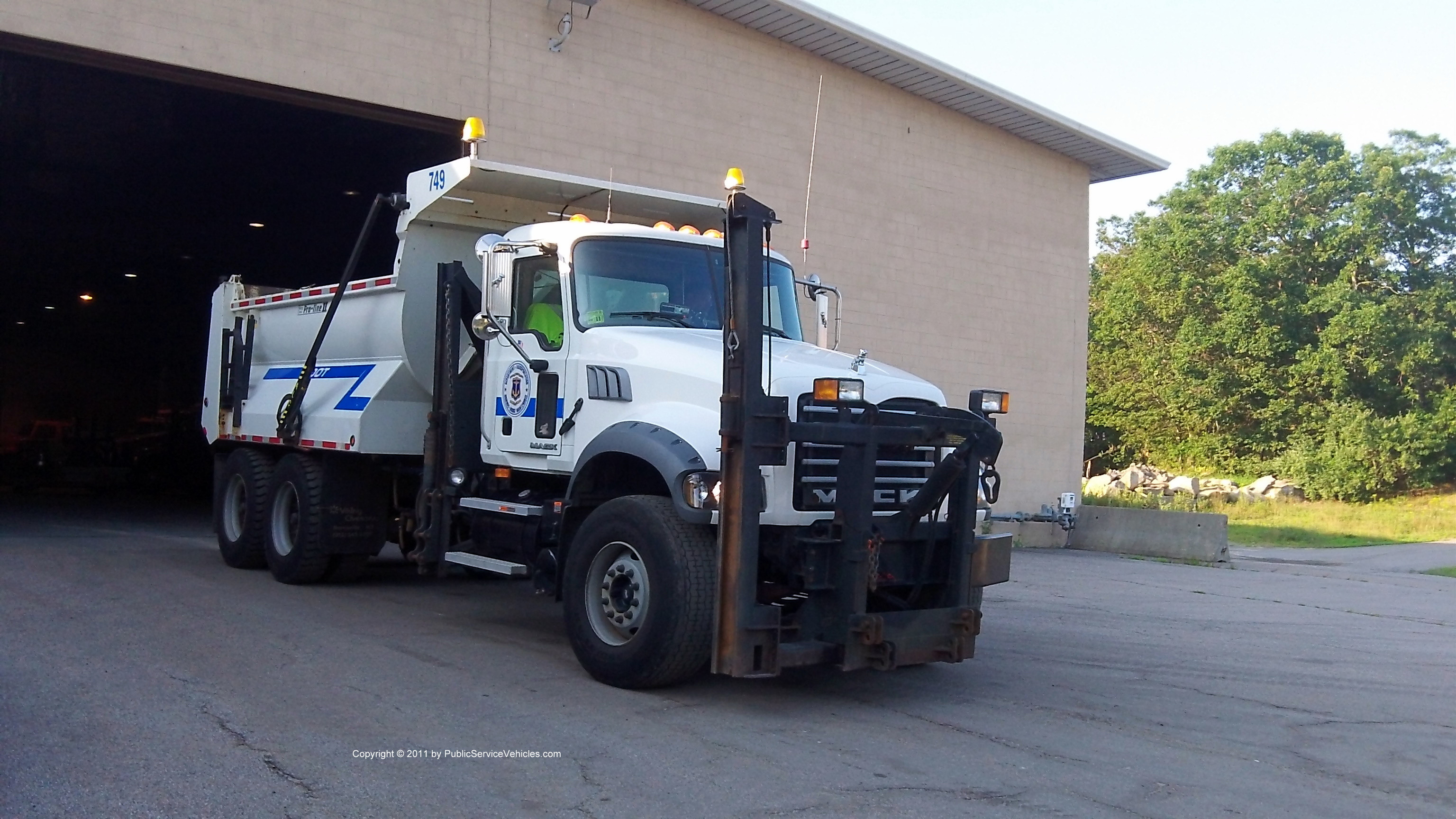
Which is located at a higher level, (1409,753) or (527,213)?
(527,213)

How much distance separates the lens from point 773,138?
1795 centimetres

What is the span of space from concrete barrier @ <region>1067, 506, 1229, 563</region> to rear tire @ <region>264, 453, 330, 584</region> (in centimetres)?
1280

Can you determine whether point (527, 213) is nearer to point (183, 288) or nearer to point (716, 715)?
point (716, 715)

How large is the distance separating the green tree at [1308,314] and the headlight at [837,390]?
3500 centimetres

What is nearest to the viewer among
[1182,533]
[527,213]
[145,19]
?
[527,213]

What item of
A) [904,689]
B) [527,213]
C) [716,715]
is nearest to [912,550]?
[904,689]

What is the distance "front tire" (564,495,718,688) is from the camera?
22.7 ft

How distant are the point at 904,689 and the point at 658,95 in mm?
10922

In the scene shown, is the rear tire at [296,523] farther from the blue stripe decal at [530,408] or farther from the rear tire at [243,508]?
the blue stripe decal at [530,408]

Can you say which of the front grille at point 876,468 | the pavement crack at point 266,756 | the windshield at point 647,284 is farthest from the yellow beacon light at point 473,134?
the pavement crack at point 266,756

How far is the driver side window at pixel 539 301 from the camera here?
8484 millimetres

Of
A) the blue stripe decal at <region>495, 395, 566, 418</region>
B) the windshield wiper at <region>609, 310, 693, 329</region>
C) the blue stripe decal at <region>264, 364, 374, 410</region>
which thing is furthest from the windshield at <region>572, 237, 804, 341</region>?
the blue stripe decal at <region>264, 364, 374, 410</region>

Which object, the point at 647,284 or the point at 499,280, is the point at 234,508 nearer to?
the point at 499,280

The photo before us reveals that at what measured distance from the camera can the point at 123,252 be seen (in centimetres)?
2948
